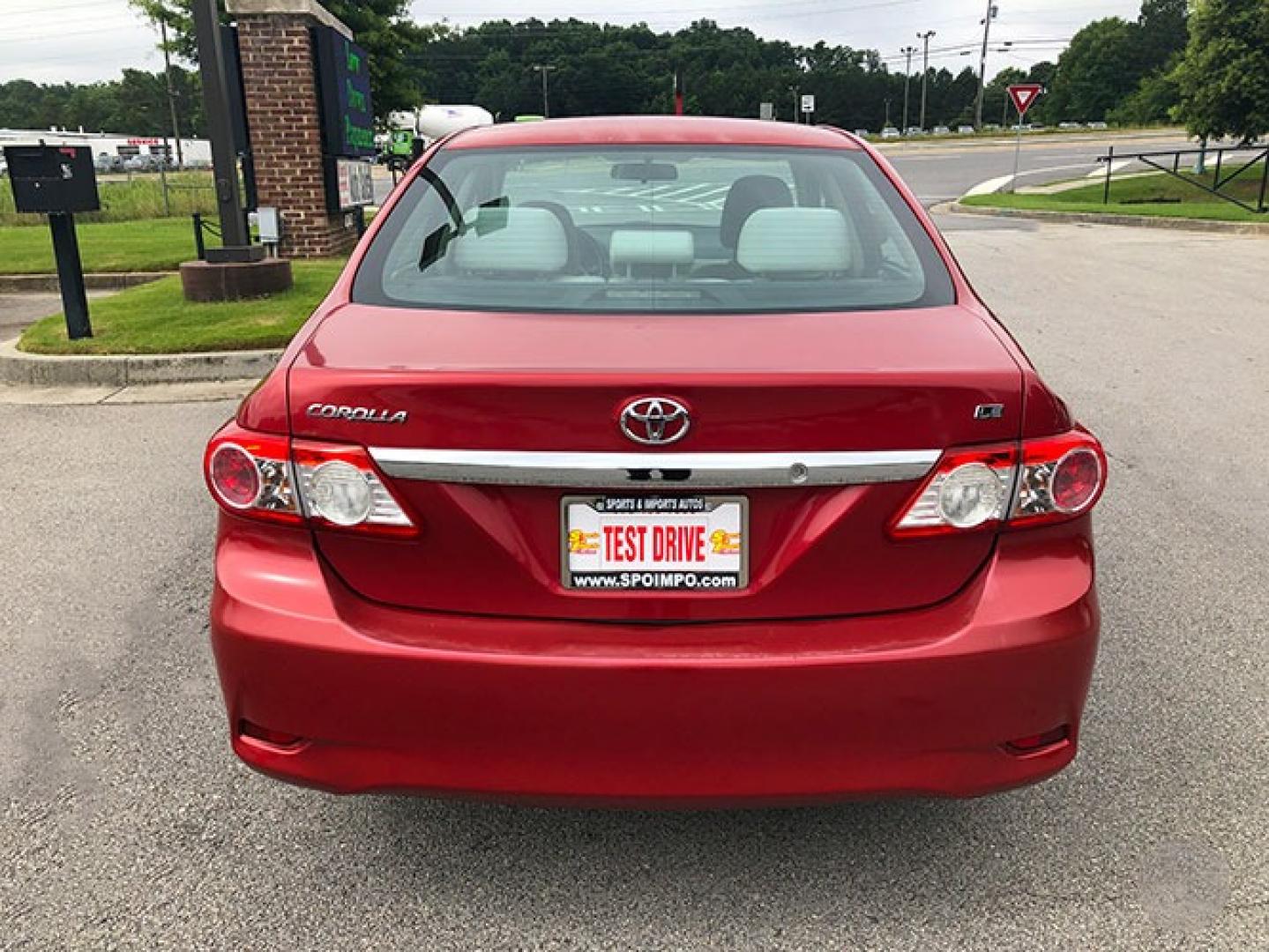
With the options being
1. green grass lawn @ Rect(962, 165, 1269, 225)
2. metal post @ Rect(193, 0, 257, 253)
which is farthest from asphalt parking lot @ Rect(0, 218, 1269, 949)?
green grass lawn @ Rect(962, 165, 1269, 225)

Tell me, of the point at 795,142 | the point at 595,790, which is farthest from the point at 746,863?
the point at 795,142

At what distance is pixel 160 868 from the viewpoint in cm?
250

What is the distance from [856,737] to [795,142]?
180 centimetres

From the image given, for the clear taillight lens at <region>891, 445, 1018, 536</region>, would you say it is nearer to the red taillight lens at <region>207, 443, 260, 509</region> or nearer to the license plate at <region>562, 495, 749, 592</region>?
the license plate at <region>562, 495, 749, 592</region>

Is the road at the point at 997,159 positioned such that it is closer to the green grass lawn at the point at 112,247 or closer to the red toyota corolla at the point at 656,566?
the green grass lawn at the point at 112,247

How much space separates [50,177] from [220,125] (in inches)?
85.6

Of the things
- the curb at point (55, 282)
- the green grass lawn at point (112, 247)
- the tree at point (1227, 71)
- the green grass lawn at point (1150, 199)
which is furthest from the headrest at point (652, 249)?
→ the tree at point (1227, 71)

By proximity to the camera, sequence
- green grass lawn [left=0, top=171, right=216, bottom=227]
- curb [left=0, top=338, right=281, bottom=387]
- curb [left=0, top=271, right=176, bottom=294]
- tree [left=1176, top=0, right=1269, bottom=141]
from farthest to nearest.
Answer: tree [left=1176, top=0, right=1269, bottom=141] → green grass lawn [left=0, top=171, right=216, bottom=227] → curb [left=0, top=271, right=176, bottom=294] → curb [left=0, top=338, right=281, bottom=387]

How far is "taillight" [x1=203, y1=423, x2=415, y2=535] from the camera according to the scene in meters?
2.06

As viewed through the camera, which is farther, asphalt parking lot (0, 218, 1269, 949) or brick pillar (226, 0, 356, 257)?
brick pillar (226, 0, 356, 257)

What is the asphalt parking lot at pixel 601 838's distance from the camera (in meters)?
2.32

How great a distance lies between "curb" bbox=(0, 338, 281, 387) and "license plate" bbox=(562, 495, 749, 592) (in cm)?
614

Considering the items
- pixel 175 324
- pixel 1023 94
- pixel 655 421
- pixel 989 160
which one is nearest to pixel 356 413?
pixel 655 421

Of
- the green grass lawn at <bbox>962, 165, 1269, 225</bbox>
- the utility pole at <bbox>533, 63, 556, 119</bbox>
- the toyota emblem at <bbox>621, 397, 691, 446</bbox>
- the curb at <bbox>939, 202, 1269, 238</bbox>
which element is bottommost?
the curb at <bbox>939, 202, 1269, 238</bbox>
